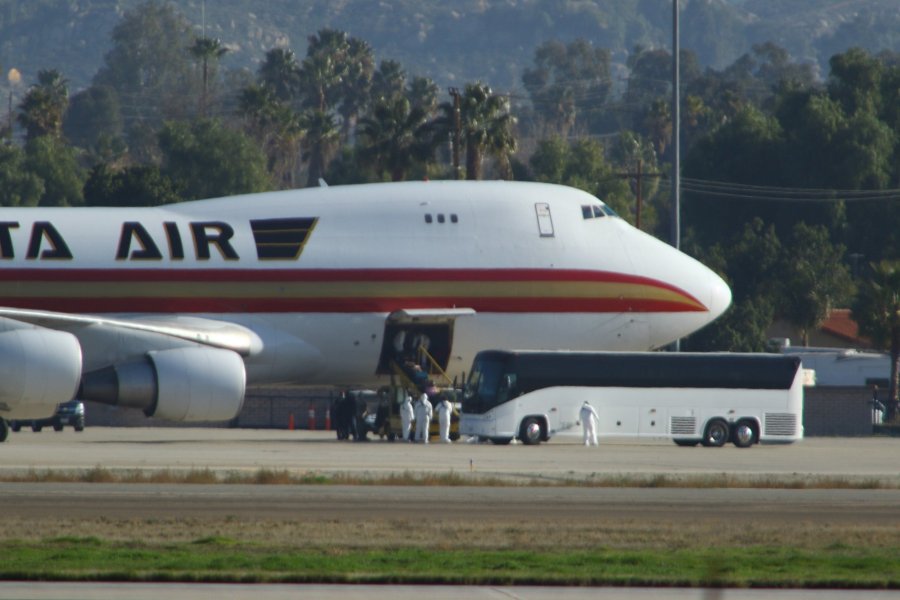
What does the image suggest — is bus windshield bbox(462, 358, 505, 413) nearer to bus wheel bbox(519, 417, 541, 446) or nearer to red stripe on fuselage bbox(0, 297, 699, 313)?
bus wheel bbox(519, 417, 541, 446)

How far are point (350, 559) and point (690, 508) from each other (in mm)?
7873

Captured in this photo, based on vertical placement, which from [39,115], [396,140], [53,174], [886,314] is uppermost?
[39,115]

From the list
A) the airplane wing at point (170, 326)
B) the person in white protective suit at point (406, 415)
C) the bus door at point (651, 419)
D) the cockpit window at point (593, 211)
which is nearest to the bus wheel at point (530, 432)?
the bus door at point (651, 419)

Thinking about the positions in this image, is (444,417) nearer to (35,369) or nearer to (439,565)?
(35,369)

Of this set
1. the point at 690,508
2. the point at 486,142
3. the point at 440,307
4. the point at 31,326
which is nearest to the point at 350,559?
the point at 690,508

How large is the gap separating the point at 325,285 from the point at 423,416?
172 inches

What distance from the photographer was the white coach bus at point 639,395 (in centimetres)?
4112

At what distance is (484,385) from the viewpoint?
41.3 meters

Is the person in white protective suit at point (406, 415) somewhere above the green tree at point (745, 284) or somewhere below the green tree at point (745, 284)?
below

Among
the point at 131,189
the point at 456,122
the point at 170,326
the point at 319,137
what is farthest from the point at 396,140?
the point at 170,326

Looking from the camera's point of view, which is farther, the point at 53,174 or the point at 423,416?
the point at 53,174

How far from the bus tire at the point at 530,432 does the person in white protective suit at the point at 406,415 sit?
2.95m

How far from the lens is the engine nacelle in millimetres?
33312

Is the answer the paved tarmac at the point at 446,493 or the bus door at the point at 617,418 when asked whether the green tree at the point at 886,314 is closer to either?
the bus door at the point at 617,418
